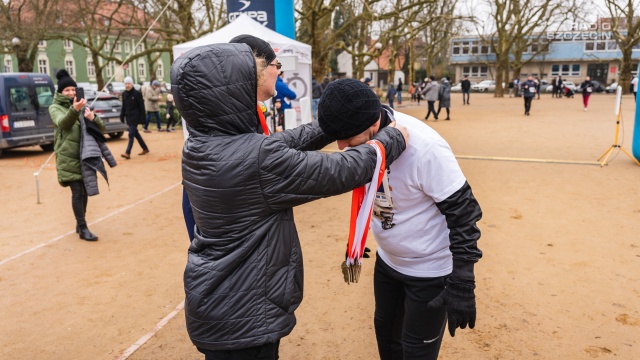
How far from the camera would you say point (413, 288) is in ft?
7.20

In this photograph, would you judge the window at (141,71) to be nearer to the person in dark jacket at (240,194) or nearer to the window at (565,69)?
the window at (565,69)

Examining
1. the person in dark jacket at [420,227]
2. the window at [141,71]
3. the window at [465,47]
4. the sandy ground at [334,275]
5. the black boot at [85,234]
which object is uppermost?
the window at [465,47]

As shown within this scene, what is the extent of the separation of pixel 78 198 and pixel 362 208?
188 inches

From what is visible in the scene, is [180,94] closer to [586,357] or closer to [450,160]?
[450,160]

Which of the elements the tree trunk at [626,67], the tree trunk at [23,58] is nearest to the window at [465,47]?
the tree trunk at [626,67]

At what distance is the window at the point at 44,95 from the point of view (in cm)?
1241

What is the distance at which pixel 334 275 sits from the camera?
176 inches

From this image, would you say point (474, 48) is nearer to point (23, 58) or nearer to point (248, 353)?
point (23, 58)

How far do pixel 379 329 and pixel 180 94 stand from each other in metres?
1.53

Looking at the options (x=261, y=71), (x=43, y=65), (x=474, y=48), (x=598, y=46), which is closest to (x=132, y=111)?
(x=261, y=71)

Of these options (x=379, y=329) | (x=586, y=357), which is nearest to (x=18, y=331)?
(x=379, y=329)

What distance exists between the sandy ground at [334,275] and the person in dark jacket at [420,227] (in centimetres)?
110

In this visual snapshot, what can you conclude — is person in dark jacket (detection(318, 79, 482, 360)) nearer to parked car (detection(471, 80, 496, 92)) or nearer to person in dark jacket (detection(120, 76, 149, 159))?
person in dark jacket (detection(120, 76, 149, 159))

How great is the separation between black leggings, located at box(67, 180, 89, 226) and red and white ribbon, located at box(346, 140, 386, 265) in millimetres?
4576
